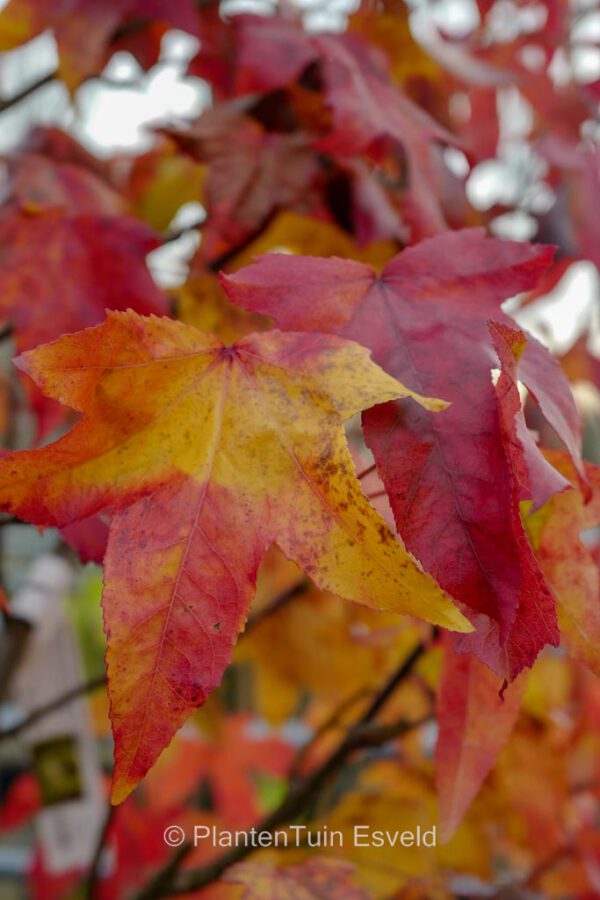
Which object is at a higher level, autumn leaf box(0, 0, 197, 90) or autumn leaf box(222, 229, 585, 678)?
autumn leaf box(0, 0, 197, 90)

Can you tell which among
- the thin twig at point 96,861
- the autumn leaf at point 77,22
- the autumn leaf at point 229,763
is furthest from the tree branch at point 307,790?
the autumn leaf at point 229,763

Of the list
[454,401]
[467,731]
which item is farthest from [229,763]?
[454,401]

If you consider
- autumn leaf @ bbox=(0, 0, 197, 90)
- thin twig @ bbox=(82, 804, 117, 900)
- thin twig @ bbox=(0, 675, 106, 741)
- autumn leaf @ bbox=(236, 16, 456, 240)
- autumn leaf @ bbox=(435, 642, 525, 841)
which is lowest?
thin twig @ bbox=(82, 804, 117, 900)

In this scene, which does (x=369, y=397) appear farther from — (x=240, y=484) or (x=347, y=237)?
(x=347, y=237)

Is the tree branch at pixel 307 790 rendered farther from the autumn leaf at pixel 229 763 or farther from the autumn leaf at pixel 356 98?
the autumn leaf at pixel 229 763

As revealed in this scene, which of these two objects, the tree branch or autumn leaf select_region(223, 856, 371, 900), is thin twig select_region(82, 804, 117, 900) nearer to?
the tree branch

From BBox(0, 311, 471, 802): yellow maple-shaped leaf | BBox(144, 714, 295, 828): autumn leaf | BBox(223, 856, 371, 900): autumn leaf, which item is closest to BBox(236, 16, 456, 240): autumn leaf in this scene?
BBox(0, 311, 471, 802): yellow maple-shaped leaf

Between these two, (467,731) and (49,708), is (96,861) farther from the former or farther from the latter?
(467,731)
